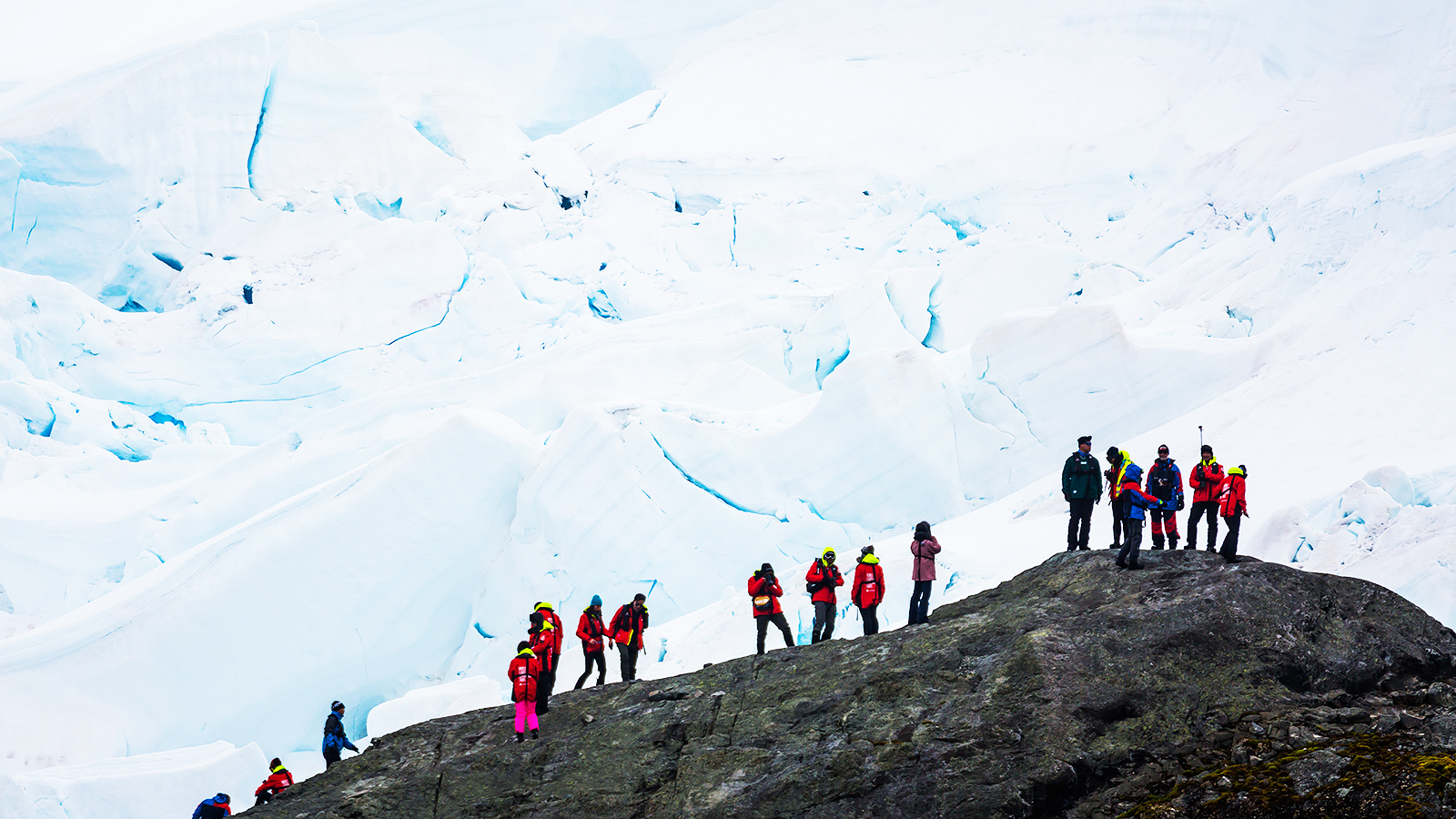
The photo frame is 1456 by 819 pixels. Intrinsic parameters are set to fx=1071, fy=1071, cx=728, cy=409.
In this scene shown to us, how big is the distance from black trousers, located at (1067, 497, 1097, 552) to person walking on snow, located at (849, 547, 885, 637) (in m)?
1.38

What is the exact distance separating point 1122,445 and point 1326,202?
607 centimetres

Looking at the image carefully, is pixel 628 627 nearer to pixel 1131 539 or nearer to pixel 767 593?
pixel 767 593

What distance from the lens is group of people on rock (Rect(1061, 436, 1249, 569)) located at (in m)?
6.61

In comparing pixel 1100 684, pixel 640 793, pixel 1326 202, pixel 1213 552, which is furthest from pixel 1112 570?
pixel 1326 202

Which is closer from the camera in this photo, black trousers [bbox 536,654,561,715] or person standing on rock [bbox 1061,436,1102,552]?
black trousers [bbox 536,654,561,715]

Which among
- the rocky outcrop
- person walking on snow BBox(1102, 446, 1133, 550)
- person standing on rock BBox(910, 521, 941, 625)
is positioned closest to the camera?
the rocky outcrop

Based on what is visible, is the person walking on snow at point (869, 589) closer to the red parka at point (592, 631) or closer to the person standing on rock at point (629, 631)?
the person standing on rock at point (629, 631)

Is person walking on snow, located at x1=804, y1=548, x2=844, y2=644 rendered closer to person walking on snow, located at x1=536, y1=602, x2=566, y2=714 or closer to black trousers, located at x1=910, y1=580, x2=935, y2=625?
black trousers, located at x1=910, y1=580, x2=935, y2=625

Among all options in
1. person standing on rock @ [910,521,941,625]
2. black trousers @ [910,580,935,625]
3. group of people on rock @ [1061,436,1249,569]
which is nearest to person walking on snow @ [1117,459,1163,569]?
group of people on rock @ [1061,436,1249,569]

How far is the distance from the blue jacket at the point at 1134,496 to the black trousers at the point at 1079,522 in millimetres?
503

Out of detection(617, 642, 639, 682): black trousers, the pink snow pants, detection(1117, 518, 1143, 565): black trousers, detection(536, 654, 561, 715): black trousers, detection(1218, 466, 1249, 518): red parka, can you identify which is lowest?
the pink snow pants

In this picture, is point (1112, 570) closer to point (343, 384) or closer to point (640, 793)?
point (640, 793)

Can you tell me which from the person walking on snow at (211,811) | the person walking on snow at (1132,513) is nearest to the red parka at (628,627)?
the person walking on snow at (211,811)

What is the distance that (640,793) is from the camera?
584 cm
